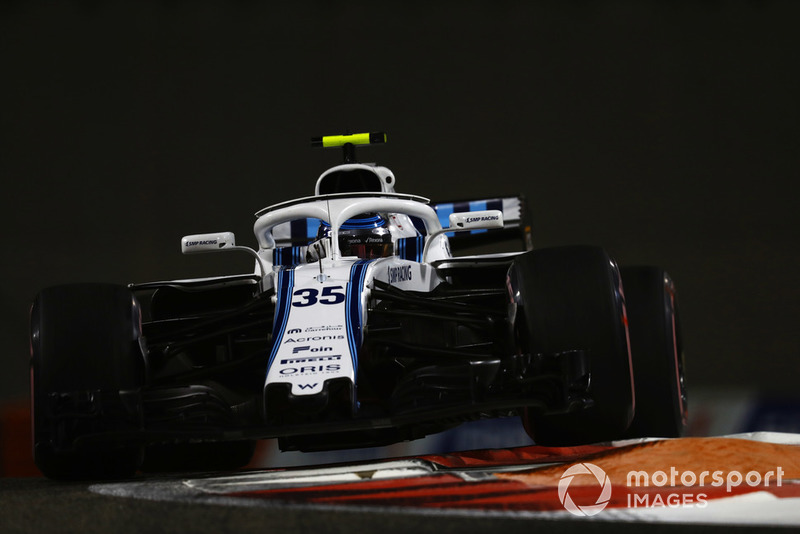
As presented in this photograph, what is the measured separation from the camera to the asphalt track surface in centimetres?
197

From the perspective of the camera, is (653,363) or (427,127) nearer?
(653,363)

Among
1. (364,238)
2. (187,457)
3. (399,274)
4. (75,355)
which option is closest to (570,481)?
(399,274)

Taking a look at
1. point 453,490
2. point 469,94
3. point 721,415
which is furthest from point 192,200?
point 453,490

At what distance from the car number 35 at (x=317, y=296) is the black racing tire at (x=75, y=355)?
0.58 meters

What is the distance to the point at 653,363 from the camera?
164 inches

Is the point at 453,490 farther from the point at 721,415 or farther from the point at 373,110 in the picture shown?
the point at 373,110

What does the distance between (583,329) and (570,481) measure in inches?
30.6

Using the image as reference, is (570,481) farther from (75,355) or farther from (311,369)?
(75,355)

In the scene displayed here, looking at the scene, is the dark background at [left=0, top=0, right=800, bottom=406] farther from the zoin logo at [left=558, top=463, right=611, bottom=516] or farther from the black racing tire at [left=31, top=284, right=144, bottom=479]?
the zoin logo at [left=558, top=463, right=611, bottom=516]

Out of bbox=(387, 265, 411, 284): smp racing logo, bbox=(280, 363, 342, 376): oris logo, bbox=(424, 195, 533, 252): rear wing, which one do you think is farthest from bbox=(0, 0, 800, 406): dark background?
bbox=(280, 363, 342, 376): oris logo

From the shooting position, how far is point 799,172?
28.2 ft

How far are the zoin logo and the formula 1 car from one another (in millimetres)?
249

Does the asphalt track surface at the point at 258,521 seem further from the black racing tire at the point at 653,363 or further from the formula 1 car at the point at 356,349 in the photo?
the black racing tire at the point at 653,363

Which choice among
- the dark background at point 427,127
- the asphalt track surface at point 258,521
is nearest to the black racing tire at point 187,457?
the asphalt track surface at point 258,521
